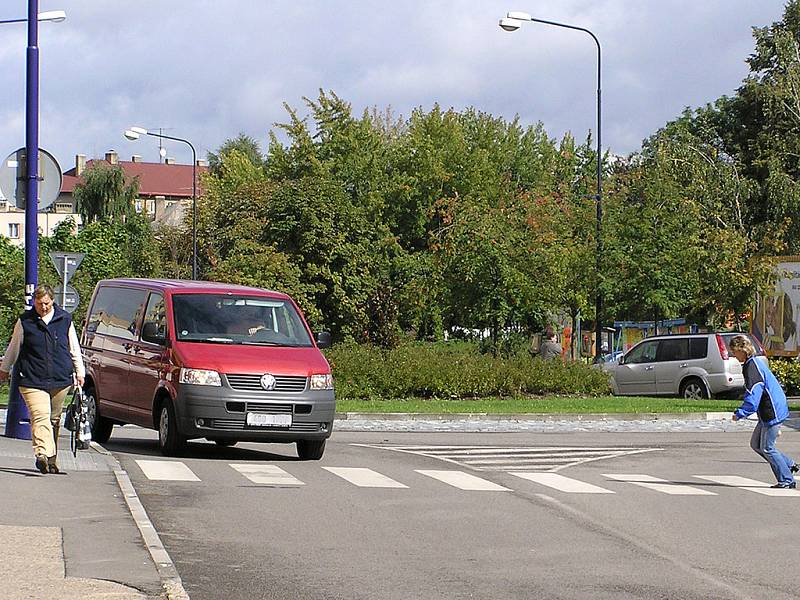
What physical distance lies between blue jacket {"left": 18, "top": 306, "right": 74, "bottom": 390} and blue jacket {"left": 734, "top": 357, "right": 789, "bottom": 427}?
273 inches

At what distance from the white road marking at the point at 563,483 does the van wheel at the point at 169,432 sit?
3.87 m

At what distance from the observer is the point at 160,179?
486 feet

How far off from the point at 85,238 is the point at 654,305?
4748 cm

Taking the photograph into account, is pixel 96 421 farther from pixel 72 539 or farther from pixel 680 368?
pixel 680 368

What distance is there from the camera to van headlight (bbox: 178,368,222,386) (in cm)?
1627

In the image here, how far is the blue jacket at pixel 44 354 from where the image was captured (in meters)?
13.9

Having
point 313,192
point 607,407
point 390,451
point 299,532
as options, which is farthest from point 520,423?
point 313,192

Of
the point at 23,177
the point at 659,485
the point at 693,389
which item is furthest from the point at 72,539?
the point at 693,389

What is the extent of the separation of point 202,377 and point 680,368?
19.0m

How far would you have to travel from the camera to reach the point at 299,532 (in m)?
10.9

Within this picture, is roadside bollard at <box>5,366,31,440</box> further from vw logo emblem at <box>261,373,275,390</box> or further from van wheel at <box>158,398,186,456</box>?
vw logo emblem at <box>261,373,275,390</box>

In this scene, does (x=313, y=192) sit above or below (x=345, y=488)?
A: above

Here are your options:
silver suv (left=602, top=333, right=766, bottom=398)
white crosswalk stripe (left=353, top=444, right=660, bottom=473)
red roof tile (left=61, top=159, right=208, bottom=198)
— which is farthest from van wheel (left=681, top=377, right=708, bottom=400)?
red roof tile (left=61, top=159, right=208, bottom=198)

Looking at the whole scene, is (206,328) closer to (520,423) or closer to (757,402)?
(757,402)
